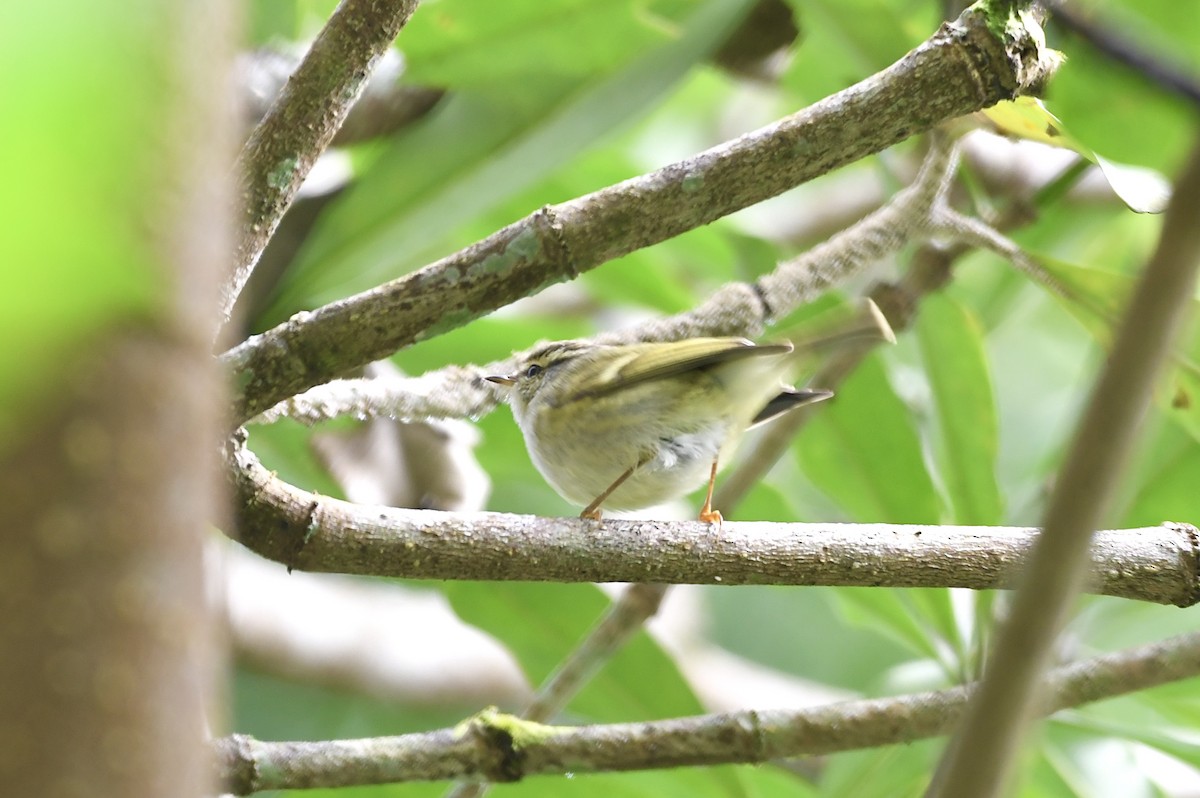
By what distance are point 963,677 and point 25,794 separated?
1.51 metres

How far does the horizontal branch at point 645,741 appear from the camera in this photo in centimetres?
113

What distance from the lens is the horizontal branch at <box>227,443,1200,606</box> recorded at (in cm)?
97

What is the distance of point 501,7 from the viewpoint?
5.62 feet

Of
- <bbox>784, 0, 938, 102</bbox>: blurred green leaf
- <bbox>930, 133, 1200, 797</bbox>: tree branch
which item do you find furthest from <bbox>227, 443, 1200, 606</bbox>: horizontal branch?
<bbox>784, 0, 938, 102</bbox>: blurred green leaf

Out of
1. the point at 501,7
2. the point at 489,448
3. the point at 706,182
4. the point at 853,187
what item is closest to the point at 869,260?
the point at 706,182

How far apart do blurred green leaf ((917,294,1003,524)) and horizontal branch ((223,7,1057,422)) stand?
2.69 feet

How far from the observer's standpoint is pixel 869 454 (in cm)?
182

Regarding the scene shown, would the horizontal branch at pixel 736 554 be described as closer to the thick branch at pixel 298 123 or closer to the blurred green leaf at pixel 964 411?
the thick branch at pixel 298 123

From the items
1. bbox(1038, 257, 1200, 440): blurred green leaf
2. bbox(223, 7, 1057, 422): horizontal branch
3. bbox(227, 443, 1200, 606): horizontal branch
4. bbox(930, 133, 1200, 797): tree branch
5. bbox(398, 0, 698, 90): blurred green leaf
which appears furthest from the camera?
bbox(398, 0, 698, 90): blurred green leaf

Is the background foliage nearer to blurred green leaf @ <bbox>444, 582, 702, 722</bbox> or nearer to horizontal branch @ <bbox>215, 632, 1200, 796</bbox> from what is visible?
blurred green leaf @ <bbox>444, 582, 702, 722</bbox>

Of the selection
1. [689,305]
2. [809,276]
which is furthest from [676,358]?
[689,305]

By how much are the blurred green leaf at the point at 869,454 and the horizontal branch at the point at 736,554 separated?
0.71 metres

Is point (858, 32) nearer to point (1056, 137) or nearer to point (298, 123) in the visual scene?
point (1056, 137)

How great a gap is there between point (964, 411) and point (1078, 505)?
1359 millimetres
